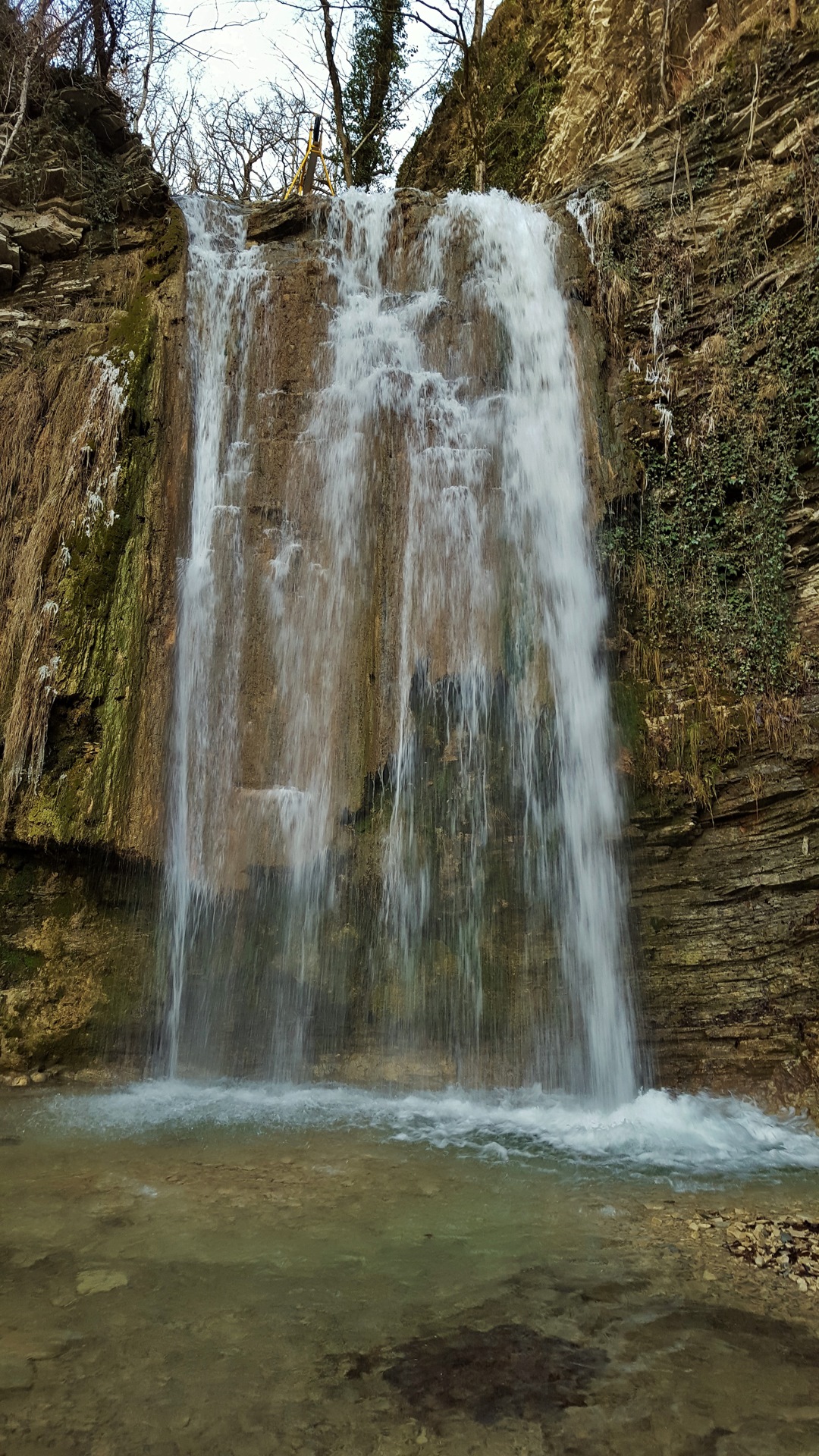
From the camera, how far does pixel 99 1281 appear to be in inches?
137

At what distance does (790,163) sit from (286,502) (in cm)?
678

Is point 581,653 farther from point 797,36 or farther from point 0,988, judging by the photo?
point 797,36

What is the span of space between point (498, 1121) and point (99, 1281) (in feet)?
12.3

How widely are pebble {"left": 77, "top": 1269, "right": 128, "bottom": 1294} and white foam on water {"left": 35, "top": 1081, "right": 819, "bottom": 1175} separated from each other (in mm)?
2368

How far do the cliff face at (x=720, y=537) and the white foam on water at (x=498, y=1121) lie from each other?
722mm

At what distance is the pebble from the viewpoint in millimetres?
3379

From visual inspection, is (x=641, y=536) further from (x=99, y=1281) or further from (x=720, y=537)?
(x=99, y=1281)

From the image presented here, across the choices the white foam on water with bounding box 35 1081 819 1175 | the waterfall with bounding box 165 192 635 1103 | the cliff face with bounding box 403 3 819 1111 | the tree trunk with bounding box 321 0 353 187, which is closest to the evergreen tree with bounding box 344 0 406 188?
the tree trunk with bounding box 321 0 353 187

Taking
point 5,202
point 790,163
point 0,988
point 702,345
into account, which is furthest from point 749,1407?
point 5,202

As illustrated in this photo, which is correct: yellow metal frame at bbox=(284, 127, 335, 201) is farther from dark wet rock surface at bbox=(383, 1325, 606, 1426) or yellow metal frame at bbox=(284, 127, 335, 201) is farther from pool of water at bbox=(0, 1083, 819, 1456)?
dark wet rock surface at bbox=(383, 1325, 606, 1426)

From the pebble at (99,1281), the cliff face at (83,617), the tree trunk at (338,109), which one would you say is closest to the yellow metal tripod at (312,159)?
the tree trunk at (338,109)

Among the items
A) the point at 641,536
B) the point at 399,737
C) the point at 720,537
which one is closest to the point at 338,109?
the point at 641,536

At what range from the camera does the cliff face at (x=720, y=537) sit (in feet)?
24.2

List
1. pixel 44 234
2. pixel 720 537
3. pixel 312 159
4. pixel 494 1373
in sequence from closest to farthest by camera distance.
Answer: pixel 494 1373
pixel 720 537
pixel 44 234
pixel 312 159
